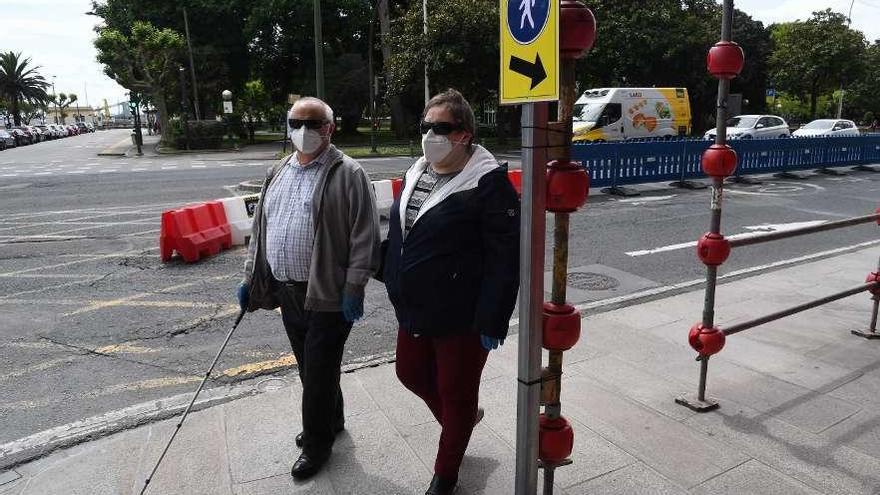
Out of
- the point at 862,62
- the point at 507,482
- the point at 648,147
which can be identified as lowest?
the point at 507,482

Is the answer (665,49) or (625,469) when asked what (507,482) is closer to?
(625,469)

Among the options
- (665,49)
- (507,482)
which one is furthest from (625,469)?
(665,49)

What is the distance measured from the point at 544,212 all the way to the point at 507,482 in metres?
1.56

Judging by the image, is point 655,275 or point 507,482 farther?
point 655,275

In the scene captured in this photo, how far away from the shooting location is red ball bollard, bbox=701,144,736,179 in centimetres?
333

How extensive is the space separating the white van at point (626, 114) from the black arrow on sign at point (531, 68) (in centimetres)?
2104

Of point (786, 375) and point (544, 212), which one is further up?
point (544, 212)

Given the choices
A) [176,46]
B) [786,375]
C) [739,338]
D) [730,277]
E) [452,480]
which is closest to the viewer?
[452,480]

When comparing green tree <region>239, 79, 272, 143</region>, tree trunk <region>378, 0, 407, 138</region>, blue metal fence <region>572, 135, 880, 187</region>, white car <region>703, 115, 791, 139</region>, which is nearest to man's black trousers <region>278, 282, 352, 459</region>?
blue metal fence <region>572, 135, 880, 187</region>

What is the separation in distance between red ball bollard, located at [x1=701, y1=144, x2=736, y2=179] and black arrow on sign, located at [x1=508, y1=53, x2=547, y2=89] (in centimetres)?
174

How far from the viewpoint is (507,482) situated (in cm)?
302

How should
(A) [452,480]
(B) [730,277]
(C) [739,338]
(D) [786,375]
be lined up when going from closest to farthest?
→ (A) [452,480] → (D) [786,375] → (C) [739,338] → (B) [730,277]

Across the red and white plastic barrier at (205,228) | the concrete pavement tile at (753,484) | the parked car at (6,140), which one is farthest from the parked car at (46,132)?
the concrete pavement tile at (753,484)

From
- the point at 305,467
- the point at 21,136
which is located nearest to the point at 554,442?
the point at 305,467
